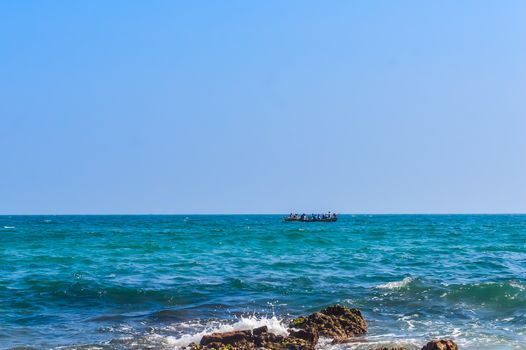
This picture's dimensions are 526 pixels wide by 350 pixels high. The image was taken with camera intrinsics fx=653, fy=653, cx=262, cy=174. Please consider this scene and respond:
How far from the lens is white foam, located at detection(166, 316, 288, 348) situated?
14.4m

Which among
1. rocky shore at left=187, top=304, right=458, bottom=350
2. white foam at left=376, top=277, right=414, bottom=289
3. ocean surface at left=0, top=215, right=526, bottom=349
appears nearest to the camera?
rocky shore at left=187, top=304, right=458, bottom=350

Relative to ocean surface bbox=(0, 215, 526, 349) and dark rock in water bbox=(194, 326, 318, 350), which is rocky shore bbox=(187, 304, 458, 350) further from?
ocean surface bbox=(0, 215, 526, 349)

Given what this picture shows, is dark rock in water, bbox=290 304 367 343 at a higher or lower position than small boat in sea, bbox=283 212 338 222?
lower

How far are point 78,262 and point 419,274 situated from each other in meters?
16.1

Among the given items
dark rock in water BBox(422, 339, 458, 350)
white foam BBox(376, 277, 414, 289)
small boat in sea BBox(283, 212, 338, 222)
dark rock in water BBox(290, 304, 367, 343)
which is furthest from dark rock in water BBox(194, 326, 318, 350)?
small boat in sea BBox(283, 212, 338, 222)

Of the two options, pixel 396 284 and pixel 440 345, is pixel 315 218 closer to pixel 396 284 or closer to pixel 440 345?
pixel 396 284

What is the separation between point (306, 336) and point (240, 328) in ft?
8.20

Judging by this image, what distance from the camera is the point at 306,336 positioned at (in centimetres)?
1384

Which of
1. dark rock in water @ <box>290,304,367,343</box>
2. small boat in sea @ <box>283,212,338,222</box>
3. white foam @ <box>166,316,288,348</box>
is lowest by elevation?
white foam @ <box>166,316,288,348</box>

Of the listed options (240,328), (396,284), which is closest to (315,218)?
(396,284)

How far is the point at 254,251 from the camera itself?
125ft

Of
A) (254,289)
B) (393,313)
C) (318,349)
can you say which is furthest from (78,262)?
(318,349)

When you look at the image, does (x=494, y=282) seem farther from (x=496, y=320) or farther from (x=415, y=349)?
(x=415, y=349)

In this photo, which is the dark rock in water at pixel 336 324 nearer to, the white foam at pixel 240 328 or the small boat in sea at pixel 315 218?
the white foam at pixel 240 328
